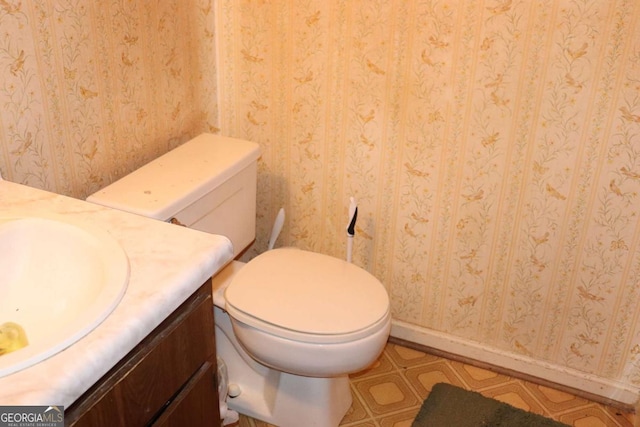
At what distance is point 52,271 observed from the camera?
1.13m

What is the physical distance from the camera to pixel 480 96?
5.95 ft

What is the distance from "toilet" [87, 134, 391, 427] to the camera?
1.62 meters

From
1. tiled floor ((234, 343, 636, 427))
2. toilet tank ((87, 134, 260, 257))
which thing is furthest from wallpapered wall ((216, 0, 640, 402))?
toilet tank ((87, 134, 260, 257))

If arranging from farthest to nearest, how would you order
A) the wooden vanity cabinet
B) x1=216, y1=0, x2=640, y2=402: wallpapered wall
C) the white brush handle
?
the white brush handle
x1=216, y1=0, x2=640, y2=402: wallpapered wall
the wooden vanity cabinet

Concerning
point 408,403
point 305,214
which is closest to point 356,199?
point 305,214

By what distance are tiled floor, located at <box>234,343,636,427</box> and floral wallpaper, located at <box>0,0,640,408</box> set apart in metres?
0.10

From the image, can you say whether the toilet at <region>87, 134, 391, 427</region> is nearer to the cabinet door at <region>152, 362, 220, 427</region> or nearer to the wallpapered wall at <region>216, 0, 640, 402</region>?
the wallpapered wall at <region>216, 0, 640, 402</region>

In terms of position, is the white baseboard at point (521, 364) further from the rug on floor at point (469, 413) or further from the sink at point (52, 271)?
the sink at point (52, 271)

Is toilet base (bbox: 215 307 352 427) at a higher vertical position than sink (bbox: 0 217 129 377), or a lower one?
lower

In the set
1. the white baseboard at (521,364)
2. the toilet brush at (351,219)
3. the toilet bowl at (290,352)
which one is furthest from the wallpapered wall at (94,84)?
the white baseboard at (521,364)

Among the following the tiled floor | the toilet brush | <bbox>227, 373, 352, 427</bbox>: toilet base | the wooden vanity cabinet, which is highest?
the wooden vanity cabinet

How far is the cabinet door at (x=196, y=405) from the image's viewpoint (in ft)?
3.63

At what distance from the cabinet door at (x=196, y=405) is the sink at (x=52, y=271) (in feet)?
0.78

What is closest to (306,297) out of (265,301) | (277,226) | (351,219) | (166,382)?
(265,301)
